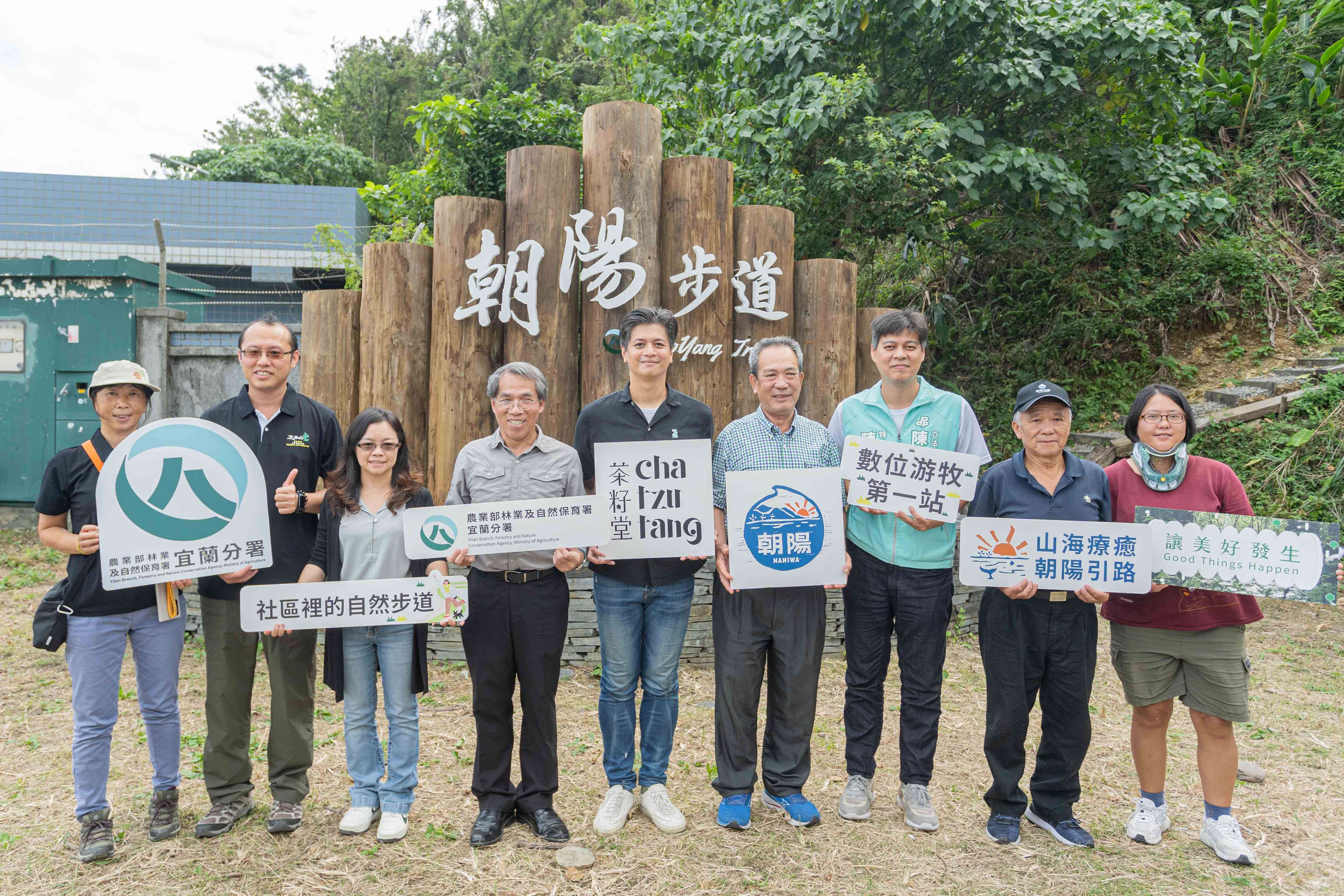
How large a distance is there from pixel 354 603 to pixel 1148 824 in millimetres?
3301

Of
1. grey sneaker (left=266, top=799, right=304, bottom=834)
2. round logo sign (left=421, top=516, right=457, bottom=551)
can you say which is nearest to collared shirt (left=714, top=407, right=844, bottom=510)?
round logo sign (left=421, top=516, right=457, bottom=551)

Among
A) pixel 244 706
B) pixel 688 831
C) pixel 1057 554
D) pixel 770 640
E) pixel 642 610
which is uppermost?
pixel 1057 554

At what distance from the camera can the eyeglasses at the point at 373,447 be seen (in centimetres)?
332

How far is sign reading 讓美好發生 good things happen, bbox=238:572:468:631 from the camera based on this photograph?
3.21 metres

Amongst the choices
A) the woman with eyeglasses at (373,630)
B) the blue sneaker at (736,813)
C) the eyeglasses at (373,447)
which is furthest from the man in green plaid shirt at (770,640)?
the eyeglasses at (373,447)

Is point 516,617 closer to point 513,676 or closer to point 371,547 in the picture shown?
point 513,676

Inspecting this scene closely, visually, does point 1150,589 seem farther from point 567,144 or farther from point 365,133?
point 365,133

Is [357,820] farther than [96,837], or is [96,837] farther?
[357,820]

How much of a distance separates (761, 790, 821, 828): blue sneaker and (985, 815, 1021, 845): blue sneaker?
0.69 m

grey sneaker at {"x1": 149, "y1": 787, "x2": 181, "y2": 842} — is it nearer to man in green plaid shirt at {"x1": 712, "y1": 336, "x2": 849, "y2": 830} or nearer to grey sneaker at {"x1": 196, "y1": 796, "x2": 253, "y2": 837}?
grey sneaker at {"x1": 196, "y1": 796, "x2": 253, "y2": 837}

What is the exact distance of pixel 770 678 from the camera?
3.51 m

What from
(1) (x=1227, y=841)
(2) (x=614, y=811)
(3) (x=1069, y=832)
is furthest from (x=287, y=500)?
(1) (x=1227, y=841)

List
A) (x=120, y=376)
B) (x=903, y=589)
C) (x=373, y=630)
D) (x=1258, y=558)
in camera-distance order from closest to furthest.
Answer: (x=1258, y=558) → (x=120, y=376) → (x=373, y=630) → (x=903, y=589)

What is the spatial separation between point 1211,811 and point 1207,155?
246 inches
